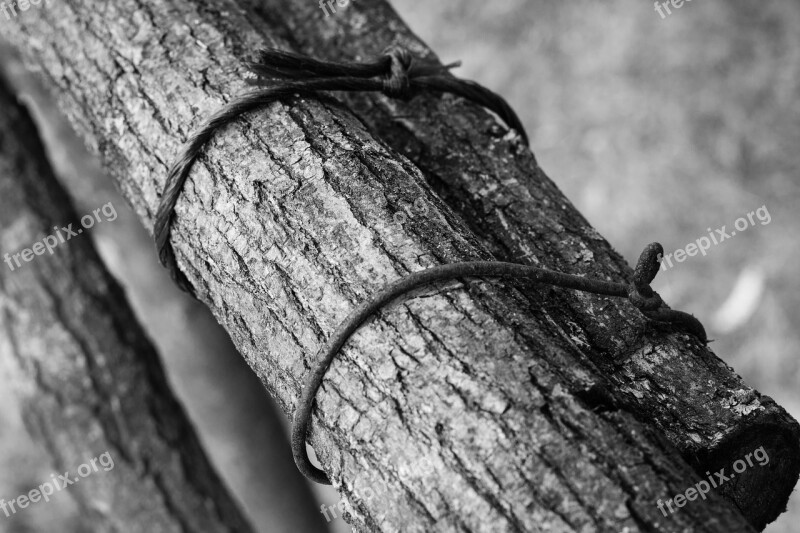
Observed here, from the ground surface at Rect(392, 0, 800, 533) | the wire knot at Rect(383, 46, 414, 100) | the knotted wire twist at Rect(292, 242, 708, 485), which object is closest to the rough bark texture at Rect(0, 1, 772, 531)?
the knotted wire twist at Rect(292, 242, 708, 485)

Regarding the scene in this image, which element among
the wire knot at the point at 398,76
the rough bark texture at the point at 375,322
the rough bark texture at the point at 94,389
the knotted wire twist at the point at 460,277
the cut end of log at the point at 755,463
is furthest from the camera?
the rough bark texture at the point at 94,389

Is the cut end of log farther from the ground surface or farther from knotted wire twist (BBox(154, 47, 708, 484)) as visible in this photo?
the ground surface

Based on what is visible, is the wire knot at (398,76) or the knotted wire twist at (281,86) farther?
the wire knot at (398,76)

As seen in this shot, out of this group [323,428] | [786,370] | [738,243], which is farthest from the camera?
[738,243]

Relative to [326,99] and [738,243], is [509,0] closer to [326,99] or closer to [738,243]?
[738,243]

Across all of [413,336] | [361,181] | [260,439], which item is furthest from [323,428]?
[260,439]

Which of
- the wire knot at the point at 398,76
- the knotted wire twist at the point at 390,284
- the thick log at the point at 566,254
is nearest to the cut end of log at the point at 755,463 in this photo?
the thick log at the point at 566,254

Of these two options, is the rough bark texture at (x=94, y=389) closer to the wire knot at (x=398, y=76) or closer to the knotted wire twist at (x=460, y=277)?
the knotted wire twist at (x=460, y=277)
